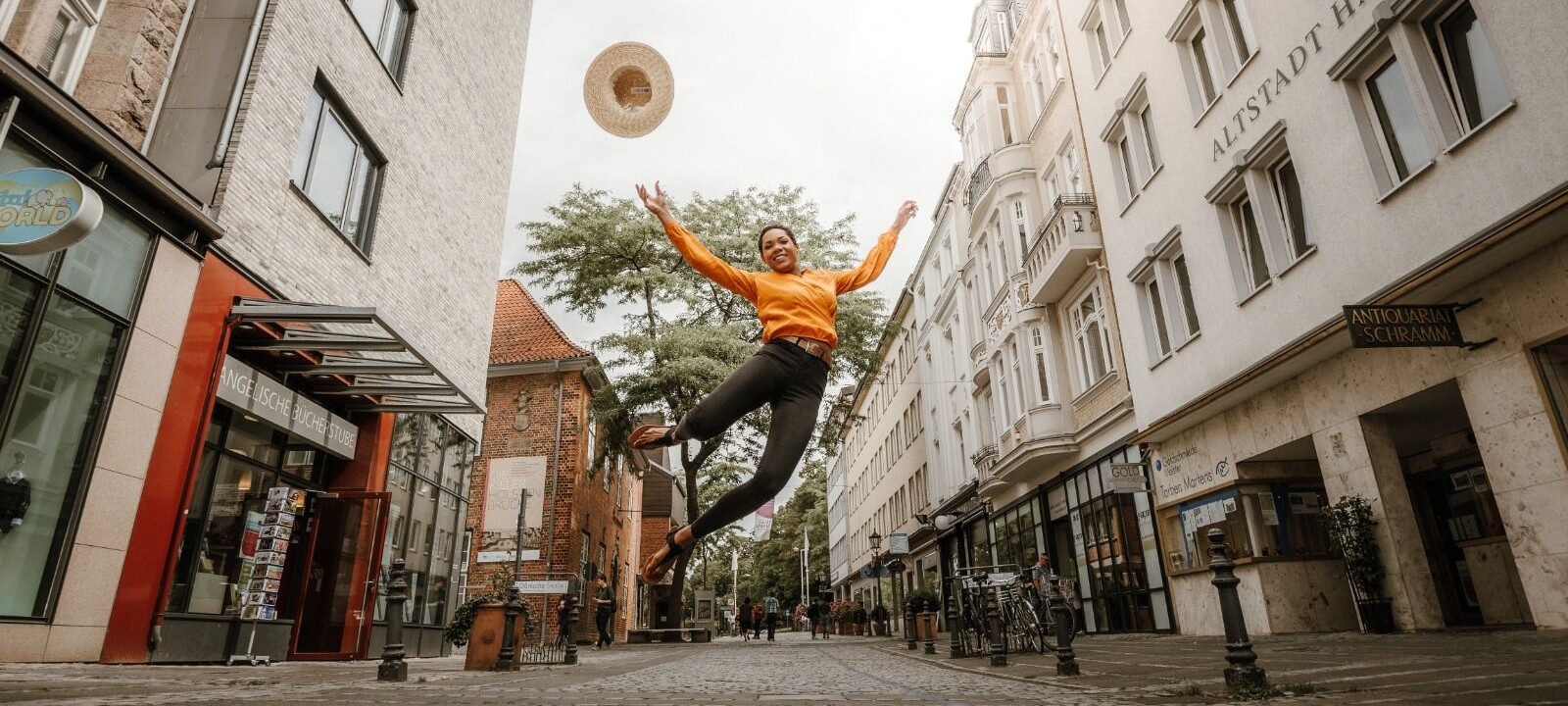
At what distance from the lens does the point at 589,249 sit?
26.9 metres

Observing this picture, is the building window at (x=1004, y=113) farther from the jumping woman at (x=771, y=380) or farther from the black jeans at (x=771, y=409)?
the black jeans at (x=771, y=409)

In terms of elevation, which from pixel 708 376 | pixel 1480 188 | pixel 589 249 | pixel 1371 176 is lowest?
pixel 1480 188

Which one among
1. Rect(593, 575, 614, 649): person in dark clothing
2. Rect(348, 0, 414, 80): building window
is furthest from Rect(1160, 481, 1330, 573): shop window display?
Rect(593, 575, 614, 649): person in dark clothing

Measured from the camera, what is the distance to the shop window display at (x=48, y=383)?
6.53 metres

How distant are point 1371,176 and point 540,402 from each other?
22.4 meters

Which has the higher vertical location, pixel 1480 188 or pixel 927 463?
pixel 927 463

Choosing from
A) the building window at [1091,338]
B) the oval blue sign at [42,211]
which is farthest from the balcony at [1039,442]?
the oval blue sign at [42,211]

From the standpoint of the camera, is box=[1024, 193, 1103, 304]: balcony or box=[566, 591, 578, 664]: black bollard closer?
box=[566, 591, 578, 664]: black bollard

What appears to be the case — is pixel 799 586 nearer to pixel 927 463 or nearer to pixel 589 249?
pixel 927 463

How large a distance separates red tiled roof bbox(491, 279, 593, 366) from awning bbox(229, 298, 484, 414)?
1254 centimetres

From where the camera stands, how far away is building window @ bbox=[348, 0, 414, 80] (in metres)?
12.6

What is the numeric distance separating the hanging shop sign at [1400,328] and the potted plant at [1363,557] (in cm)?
275

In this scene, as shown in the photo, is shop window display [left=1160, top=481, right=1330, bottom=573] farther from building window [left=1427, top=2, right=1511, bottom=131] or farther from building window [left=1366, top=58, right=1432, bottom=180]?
building window [left=1427, top=2, right=1511, bottom=131]

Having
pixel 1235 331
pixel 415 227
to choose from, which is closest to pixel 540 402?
pixel 415 227
